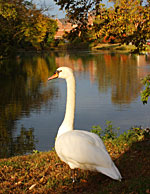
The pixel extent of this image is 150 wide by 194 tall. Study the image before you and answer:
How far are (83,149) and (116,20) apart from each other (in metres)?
4.16

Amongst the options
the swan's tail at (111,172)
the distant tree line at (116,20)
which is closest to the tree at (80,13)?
the distant tree line at (116,20)

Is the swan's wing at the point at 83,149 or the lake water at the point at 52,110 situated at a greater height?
the swan's wing at the point at 83,149

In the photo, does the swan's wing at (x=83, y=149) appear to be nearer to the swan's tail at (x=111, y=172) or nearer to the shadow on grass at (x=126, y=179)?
the swan's tail at (x=111, y=172)

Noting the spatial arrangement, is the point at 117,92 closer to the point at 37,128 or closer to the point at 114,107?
the point at 114,107

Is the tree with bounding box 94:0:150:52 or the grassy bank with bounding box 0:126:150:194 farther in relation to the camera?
the tree with bounding box 94:0:150:52

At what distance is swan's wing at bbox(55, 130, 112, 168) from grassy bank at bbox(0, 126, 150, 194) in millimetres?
408

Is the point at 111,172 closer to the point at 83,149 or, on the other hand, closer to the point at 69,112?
the point at 83,149

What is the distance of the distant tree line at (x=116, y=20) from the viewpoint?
7.92 metres

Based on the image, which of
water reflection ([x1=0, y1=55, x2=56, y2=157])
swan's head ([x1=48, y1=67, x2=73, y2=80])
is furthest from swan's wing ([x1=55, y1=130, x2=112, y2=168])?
water reflection ([x1=0, y1=55, x2=56, y2=157])

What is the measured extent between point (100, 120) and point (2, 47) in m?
32.4

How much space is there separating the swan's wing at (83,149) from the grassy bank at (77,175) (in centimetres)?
41

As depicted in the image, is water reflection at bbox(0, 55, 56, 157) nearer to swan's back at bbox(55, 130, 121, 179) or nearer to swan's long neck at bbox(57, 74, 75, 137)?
swan's long neck at bbox(57, 74, 75, 137)

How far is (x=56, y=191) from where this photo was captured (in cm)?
518

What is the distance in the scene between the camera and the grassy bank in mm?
4867
